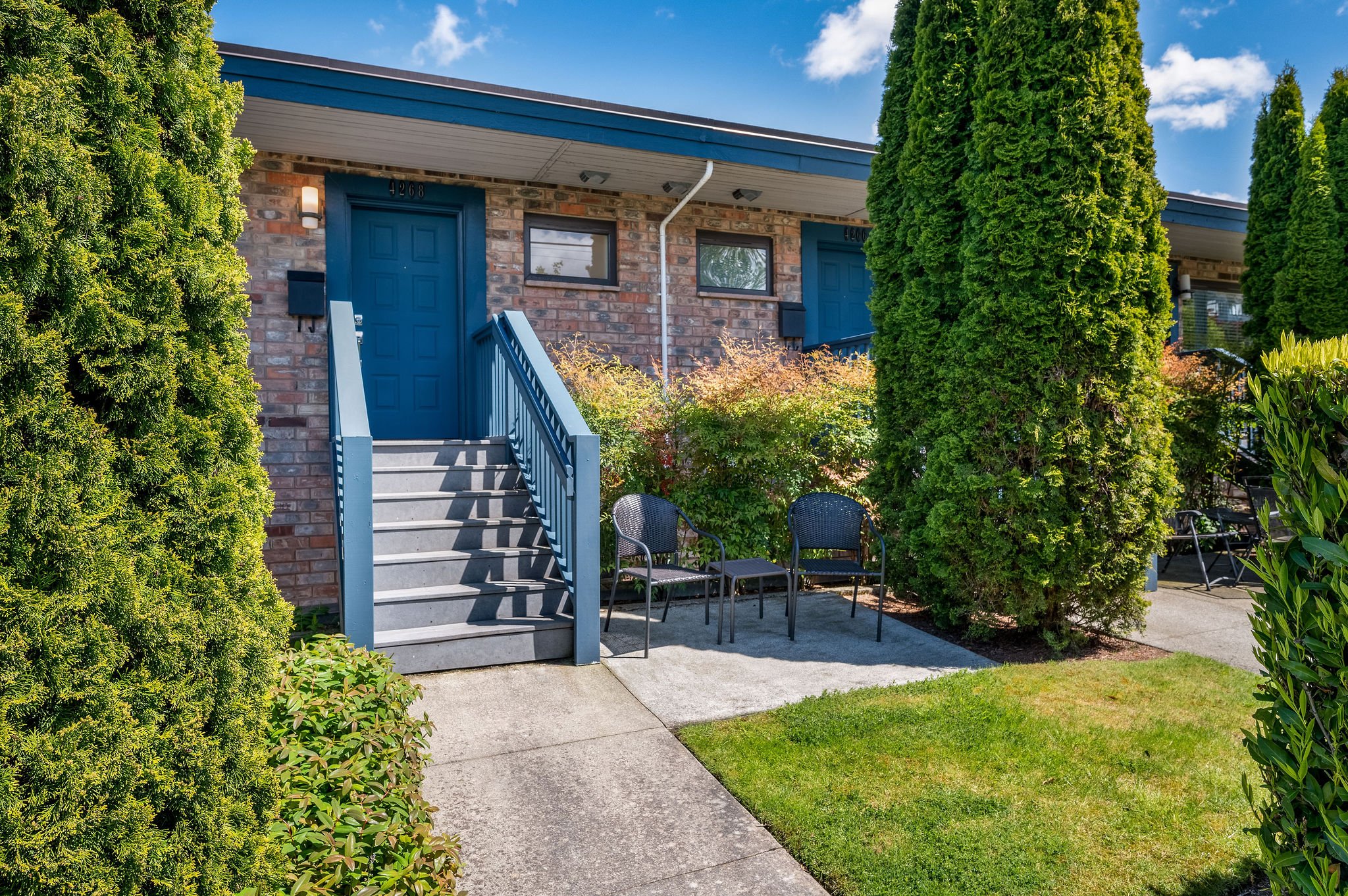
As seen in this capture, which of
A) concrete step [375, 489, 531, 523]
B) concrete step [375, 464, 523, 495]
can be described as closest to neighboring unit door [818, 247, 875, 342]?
concrete step [375, 464, 523, 495]

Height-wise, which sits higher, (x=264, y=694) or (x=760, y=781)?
(x=264, y=694)

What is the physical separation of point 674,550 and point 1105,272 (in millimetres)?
3276

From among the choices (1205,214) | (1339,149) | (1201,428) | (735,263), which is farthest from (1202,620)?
(1339,149)

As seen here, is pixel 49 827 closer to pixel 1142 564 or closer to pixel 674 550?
pixel 674 550

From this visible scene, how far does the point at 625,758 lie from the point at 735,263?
20.7ft

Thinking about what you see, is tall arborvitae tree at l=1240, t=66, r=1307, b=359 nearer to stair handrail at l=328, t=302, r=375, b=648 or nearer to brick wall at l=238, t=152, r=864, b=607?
brick wall at l=238, t=152, r=864, b=607

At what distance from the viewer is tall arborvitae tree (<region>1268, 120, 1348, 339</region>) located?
30.1 feet

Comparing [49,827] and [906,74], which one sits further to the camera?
[906,74]

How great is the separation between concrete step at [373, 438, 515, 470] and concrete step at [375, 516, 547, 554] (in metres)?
0.75

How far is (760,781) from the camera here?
2963 mm

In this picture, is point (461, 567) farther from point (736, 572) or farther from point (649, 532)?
point (736, 572)

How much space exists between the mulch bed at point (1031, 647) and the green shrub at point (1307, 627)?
2.96 meters

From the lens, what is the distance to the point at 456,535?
498cm

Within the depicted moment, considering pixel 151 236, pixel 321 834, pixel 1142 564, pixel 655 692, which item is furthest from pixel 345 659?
pixel 1142 564
